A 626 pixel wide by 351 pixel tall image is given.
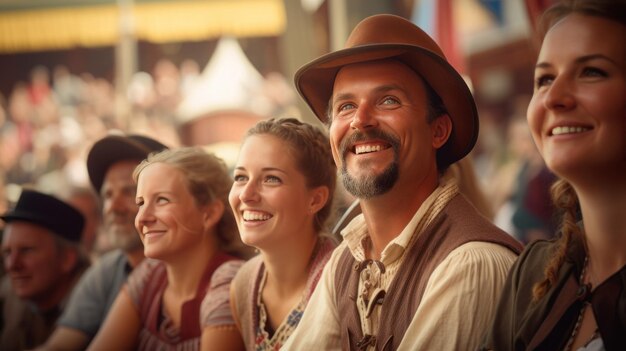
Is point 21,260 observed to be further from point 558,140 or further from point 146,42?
point 146,42

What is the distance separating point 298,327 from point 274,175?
Answer: 524mm

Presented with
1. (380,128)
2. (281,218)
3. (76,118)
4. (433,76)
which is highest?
(76,118)

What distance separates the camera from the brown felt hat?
249 cm

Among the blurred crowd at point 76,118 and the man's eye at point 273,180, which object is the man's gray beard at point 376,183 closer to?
the man's eye at point 273,180

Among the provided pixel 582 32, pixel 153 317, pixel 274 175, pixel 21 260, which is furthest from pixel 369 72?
pixel 21 260

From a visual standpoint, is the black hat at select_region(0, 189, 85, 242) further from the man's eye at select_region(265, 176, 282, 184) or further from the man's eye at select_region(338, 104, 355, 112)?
the man's eye at select_region(338, 104, 355, 112)

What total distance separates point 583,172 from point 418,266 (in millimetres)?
634

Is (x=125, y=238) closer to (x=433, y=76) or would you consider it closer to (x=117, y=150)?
(x=117, y=150)

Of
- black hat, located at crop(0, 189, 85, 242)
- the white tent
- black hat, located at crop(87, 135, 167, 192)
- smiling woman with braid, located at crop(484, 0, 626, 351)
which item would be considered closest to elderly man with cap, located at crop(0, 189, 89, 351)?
black hat, located at crop(0, 189, 85, 242)

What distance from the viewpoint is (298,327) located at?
8.89ft

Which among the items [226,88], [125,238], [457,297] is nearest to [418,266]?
[457,297]

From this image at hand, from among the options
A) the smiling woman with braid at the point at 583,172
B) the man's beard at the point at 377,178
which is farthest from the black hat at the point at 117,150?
the smiling woman with braid at the point at 583,172

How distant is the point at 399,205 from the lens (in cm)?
256

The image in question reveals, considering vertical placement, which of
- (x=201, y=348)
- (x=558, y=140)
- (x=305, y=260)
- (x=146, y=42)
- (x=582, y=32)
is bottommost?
(x=201, y=348)
